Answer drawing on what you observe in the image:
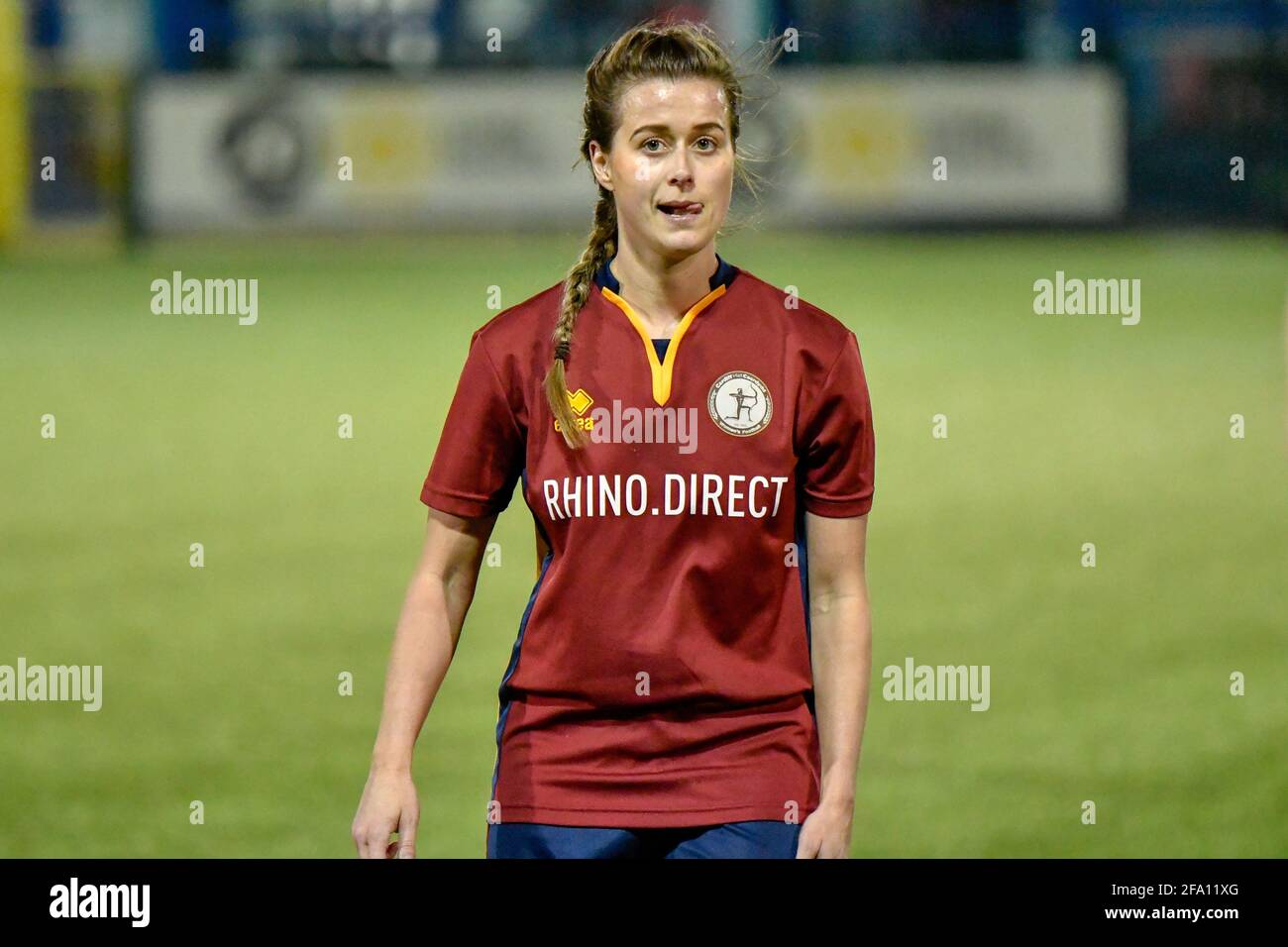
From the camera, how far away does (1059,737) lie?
646cm

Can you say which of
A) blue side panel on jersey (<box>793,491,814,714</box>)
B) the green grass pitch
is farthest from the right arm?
the green grass pitch

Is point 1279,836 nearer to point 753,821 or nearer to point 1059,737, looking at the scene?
point 1059,737

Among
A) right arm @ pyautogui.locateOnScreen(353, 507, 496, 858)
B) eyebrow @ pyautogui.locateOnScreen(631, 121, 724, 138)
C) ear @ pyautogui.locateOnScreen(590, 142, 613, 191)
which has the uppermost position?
eyebrow @ pyautogui.locateOnScreen(631, 121, 724, 138)

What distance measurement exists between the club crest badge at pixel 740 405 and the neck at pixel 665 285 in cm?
15

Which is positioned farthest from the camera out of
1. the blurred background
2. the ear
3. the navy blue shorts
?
the blurred background

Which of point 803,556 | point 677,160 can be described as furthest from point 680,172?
point 803,556

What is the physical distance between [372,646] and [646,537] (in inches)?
177

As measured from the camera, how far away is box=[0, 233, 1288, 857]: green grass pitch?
594cm

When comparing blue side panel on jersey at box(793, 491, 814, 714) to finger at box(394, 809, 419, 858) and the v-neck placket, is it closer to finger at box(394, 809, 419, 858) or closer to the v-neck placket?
the v-neck placket

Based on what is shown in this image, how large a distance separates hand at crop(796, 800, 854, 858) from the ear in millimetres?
1058

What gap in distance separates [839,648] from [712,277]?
635 mm

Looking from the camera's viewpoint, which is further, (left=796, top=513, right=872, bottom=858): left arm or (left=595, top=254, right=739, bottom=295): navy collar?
(left=595, top=254, right=739, bottom=295): navy collar

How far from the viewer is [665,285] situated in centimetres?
327

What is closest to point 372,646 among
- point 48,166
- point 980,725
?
point 980,725
